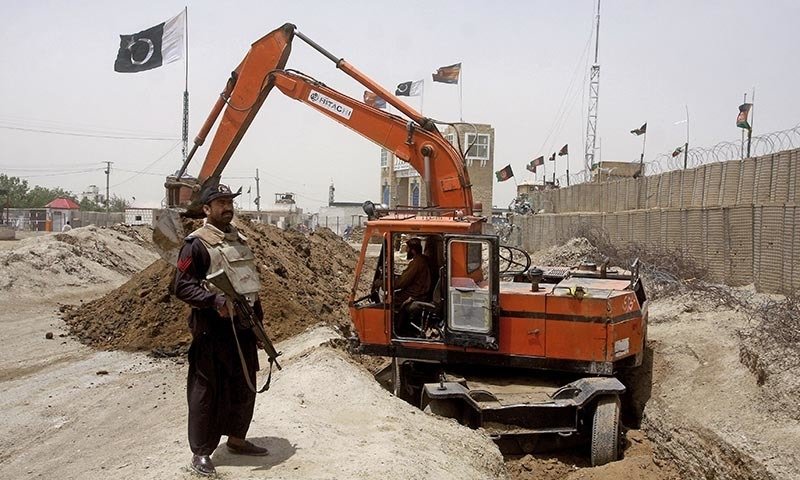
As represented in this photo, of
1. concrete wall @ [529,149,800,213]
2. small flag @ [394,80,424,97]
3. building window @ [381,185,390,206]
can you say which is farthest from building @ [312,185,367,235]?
concrete wall @ [529,149,800,213]

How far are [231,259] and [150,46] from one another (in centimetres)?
1416

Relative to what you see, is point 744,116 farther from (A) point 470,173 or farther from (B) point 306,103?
(A) point 470,173

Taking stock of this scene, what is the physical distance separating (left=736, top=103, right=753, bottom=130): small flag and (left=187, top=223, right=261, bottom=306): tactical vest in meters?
16.9

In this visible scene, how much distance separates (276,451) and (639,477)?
3.58m

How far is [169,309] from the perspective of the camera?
531 inches

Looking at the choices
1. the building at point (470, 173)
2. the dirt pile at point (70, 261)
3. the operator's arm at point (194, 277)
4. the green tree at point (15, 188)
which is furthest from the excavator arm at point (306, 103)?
the green tree at point (15, 188)

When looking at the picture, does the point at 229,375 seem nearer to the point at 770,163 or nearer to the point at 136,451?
the point at 136,451

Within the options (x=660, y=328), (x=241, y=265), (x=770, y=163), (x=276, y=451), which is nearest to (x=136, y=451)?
(x=276, y=451)

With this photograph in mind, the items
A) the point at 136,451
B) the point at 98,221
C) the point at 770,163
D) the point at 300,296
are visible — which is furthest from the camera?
the point at 98,221

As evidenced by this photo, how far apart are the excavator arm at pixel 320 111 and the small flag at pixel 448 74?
26989 millimetres

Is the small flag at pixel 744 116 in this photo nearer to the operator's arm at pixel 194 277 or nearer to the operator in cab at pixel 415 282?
the operator in cab at pixel 415 282

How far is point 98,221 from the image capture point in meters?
49.3

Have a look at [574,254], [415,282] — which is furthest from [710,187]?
[415,282]

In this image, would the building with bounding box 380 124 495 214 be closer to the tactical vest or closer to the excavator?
the excavator
